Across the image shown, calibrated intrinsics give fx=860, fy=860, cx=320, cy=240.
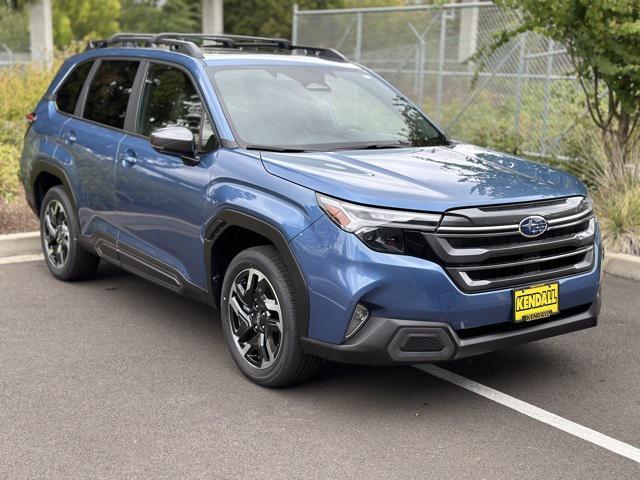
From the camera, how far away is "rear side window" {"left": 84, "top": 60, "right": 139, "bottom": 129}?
19.7ft

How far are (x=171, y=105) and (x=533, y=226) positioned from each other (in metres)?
2.52

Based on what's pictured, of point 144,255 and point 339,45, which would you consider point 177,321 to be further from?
point 339,45

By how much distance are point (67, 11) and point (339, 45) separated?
93.7 ft

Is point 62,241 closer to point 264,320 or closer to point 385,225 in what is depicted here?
point 264,320

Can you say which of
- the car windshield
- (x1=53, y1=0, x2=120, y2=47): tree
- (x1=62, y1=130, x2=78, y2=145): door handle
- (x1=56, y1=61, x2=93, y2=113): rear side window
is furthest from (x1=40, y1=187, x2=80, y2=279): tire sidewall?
(x1=53, y1=0, x2=120, y2=47): tree

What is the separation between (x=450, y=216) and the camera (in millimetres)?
4066

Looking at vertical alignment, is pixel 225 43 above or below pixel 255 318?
above

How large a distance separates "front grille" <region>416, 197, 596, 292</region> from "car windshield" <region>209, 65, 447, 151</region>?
47.6 inches

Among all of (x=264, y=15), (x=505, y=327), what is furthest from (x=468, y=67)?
(x=264, y=15)

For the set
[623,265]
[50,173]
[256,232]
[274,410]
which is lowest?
[623,265]

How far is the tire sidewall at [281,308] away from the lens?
4320mm

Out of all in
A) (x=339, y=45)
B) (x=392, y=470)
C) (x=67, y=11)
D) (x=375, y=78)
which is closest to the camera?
(x=392, y=470)

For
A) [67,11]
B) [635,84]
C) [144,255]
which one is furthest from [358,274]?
[67,11]

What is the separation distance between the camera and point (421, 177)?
4.42 m
